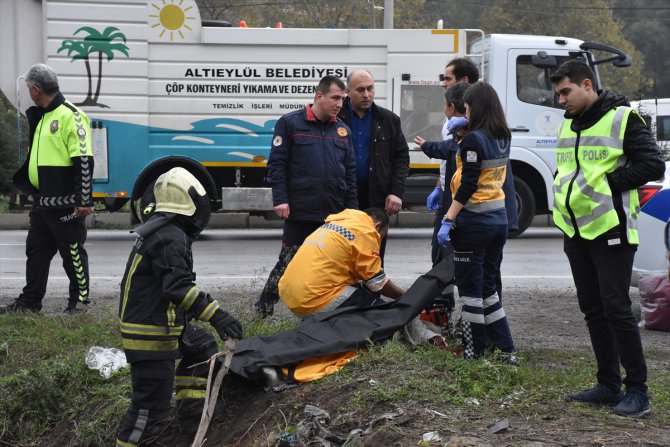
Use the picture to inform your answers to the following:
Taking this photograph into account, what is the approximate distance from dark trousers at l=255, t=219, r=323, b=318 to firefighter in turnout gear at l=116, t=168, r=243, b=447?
1.96m

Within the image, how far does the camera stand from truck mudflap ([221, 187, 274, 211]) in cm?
1350

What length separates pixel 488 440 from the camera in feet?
13.0

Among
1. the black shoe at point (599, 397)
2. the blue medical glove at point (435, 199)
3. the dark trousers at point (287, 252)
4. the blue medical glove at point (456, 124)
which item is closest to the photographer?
the black shoe at point (599, 397)

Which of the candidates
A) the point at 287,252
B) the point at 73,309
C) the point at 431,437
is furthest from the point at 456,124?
the point at 73,309

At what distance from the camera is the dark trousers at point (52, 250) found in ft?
24.1

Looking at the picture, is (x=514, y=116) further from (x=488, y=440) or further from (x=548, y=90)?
(x=488, y=440)

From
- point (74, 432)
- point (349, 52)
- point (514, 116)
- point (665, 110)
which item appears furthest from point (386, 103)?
point (665, 110)

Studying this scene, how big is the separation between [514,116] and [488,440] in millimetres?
10030

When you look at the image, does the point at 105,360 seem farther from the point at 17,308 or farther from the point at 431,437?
the point at 431,437

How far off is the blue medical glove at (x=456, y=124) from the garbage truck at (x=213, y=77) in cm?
761

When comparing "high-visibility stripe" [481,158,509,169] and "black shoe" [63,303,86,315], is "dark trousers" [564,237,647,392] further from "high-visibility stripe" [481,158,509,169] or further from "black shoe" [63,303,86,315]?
"black shoe" [63,303,86,315]

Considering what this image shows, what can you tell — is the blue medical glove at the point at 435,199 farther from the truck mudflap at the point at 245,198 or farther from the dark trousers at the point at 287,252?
the truck mudflap at the point at 245,198

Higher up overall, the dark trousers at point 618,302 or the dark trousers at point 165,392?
the dark trousers at point 618,302

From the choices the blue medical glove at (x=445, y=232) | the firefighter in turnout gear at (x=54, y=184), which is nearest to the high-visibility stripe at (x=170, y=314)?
the blue medical glove at (x=445, y=232)
